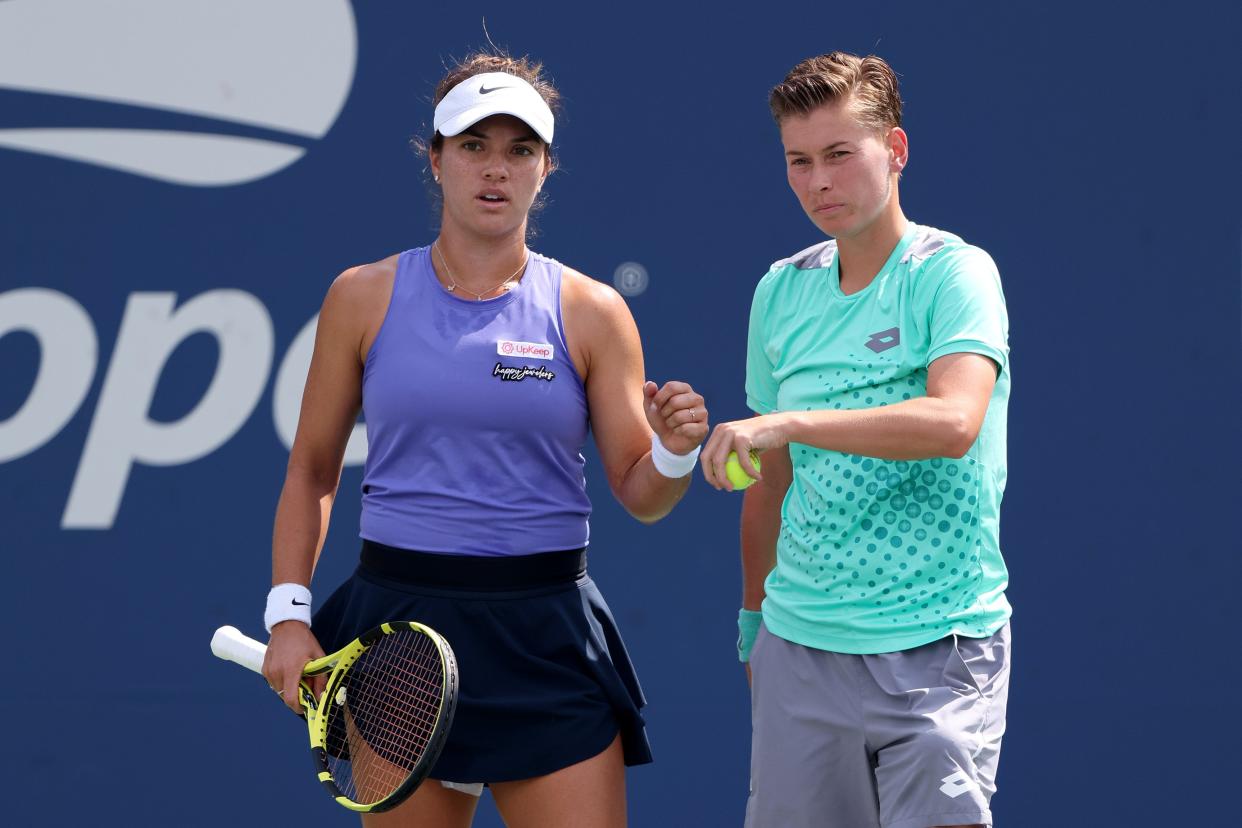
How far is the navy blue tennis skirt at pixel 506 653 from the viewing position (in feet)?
7.93

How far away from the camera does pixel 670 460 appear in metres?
2.41

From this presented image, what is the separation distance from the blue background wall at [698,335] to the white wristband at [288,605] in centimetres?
122

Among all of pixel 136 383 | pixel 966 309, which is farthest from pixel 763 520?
pixel 136 383

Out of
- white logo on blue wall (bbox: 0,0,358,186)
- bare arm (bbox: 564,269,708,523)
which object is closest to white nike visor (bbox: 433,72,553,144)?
bare arm (bbox: 564,269,708,523)

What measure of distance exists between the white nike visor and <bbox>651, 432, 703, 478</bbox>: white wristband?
1.85ft

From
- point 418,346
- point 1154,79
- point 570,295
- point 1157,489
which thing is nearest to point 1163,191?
point 1154,79

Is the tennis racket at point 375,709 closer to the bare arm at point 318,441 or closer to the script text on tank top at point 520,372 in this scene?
the bare arm at point 318,441

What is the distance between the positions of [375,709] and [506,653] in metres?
0.23

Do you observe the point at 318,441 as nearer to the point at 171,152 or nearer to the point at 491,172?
the point at 491,172

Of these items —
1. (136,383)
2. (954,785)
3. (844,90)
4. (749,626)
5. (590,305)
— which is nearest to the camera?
(954,785)

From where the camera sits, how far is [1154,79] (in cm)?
372

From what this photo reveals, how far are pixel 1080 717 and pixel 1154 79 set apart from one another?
1.61 meters

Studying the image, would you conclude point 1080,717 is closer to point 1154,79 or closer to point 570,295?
point 1154,79

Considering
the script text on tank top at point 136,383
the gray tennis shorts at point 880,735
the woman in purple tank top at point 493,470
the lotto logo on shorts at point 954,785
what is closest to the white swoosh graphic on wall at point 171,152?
the script text on tank top at point 136,383
